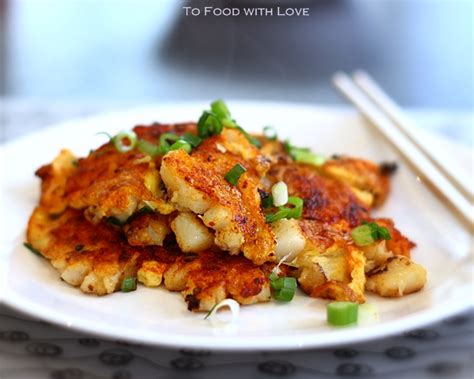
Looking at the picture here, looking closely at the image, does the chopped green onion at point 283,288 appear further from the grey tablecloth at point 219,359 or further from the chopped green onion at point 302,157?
the chopped green onion at point 302,157

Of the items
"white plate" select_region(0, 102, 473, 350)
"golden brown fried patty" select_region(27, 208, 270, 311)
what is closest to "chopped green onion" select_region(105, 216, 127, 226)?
"golden brown fried patty" select_region(27, 208, 270, 311)

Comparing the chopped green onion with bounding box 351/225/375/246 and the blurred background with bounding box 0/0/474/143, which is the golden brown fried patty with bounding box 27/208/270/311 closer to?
the chopped green onion with bounding box 351/225/375/246

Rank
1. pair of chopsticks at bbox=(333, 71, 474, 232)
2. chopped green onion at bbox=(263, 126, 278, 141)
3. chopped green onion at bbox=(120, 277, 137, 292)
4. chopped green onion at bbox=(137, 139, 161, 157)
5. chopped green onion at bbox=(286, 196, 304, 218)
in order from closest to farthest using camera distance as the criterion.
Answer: chopped green onion at bbox=(120, 277, 137, 292)
chopped green onion at bbox=(286, 196, 304, 218)
chopped green onion at bbox=(137, 139, 161, 157)
pair of chopsticks at bbox=(333, 71, 474, 232)
chopped green onion at bbox=(263, 126, 278, 141)

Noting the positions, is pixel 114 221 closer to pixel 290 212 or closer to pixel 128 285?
pixel 128 285

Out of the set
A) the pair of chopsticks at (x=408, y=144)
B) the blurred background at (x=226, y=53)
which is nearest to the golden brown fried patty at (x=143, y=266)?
the pair of chopsticks at (x=408, y=144)

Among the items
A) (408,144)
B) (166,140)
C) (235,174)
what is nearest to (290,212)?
(235,174)

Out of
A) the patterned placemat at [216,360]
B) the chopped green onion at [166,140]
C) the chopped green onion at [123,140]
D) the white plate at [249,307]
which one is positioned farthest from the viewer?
the chopped green onion at [123,140]

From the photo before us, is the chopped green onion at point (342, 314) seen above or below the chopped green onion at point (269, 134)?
below
